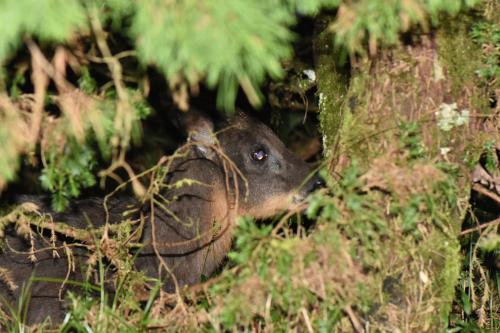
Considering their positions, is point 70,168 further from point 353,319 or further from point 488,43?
point 488,43

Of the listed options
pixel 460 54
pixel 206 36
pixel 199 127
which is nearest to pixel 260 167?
pixel 199 127

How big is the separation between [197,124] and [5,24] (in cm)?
351

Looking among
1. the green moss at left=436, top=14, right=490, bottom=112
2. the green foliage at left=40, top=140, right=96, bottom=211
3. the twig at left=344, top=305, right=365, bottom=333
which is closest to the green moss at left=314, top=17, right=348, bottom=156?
the green moss at left=436, top=14, right=490, bottom=112

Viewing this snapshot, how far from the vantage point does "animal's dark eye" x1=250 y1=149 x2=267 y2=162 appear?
6762mm

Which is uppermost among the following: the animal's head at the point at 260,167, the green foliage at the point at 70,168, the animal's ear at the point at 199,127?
the green foliage at the point at 70,168

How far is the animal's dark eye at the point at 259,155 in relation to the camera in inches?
266

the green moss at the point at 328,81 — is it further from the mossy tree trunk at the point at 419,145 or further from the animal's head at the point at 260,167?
the mossy tree trunk at the point at 419,145

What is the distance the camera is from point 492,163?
448 cm

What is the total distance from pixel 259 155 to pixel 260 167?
0.10 metres

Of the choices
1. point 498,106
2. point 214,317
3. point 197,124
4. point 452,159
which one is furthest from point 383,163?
point 197,124

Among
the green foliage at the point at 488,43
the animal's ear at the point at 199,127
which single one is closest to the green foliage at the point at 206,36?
the green foliage at the point at 488,43

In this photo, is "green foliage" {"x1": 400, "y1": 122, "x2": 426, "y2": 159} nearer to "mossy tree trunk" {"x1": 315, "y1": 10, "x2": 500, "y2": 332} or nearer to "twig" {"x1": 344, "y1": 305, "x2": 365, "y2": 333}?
"mossy tree trunk" {"x1": 315, "y1": 10, "x2": 500, "y2": 332}

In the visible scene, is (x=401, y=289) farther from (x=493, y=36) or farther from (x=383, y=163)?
(x=493, y=36)

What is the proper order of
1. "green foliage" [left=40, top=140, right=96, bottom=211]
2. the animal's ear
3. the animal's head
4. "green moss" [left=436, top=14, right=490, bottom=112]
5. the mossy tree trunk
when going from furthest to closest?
the animal's head, the animal's ear, "green moss" [left=436, top=14, right=490, bottom=112], the mossy tree trunk, "green foliage" [left=40, top=140, right=96, bottom=211]
